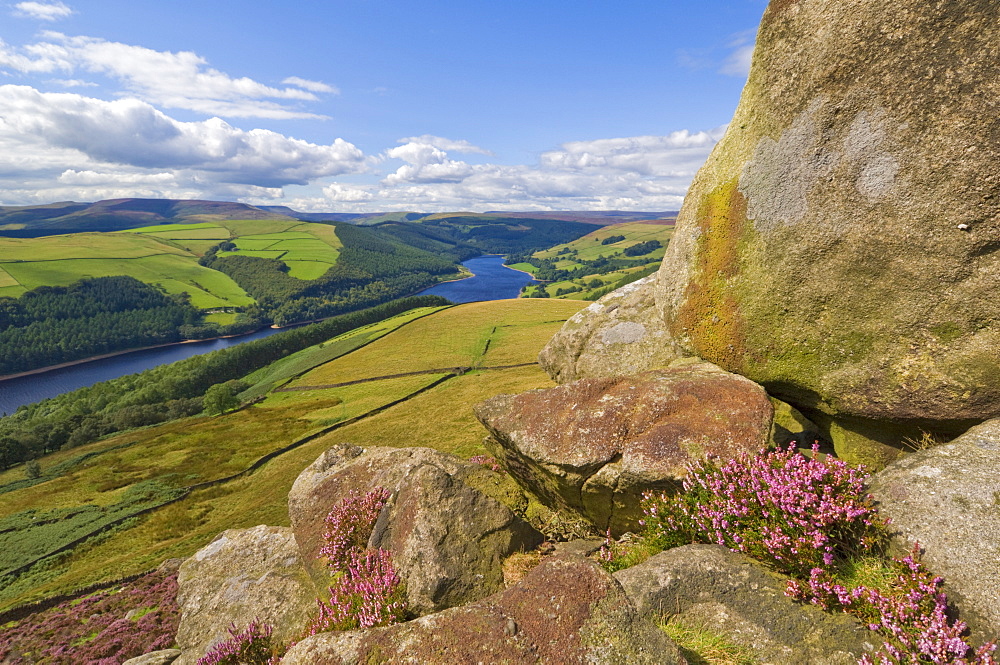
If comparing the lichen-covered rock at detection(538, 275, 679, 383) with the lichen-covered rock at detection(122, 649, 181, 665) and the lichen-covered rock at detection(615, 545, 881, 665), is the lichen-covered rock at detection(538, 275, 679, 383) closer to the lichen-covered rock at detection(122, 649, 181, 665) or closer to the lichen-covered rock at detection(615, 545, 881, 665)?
the lichen-covered rock at detection(615, 545, 881, 665)

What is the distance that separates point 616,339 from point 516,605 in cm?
1126

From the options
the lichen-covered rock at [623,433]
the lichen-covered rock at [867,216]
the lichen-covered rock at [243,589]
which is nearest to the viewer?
the lichen-covered rock at [867,216]

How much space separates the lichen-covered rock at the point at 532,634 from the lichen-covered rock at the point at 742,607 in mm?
585

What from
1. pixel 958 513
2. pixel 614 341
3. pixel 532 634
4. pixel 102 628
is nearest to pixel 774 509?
pixel 958 513

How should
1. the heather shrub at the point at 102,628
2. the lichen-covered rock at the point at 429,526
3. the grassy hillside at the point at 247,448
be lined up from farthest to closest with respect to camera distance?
the grassy hillside at the point at 247,448 < the heather shrub at the point at 102,628 < the lichen-covered rock at the point at 429,526

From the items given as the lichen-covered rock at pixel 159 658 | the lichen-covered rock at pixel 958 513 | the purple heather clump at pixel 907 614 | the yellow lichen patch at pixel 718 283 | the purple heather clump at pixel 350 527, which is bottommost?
the lichen-covered rock at pixel 159 658

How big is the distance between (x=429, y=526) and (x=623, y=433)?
14.5ft

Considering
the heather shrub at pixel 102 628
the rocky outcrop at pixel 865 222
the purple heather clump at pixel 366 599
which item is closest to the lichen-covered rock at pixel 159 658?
the heather shrub at pixel 102 628

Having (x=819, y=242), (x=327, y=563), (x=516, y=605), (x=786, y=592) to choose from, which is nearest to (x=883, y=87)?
(x=819, y=242)

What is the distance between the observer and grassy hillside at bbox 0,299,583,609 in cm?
4334

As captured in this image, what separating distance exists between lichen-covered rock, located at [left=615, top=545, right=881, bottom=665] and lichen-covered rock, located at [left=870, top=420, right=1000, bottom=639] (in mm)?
1168

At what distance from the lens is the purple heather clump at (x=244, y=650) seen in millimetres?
8586

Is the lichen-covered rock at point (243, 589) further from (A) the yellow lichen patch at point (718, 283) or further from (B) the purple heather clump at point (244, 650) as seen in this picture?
(A) the yellow lichen patch at point (718, 283)

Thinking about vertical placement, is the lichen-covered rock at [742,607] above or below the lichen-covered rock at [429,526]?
above
